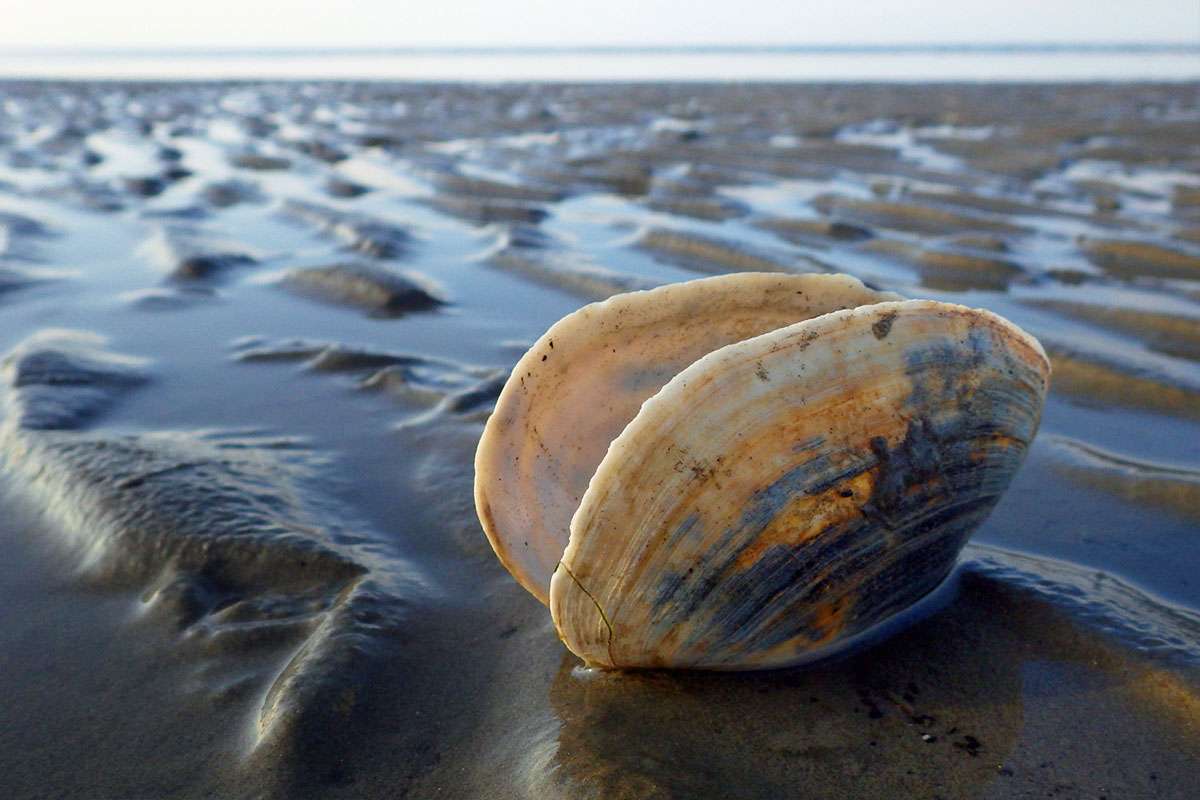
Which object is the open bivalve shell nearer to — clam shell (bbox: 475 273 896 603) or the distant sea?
clam shell (bbox: 475 273 896 603)

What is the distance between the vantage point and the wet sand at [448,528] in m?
1.59

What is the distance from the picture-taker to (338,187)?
25.9 feet

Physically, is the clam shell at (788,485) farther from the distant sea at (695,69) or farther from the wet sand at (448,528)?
the distant sea at (695,69)

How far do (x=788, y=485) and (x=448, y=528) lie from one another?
1117mm

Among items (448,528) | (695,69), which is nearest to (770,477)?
(448,528)

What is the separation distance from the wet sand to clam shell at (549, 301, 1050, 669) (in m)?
0.16

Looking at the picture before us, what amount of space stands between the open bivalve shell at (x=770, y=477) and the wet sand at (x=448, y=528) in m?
0.15

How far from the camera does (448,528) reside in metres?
2.41

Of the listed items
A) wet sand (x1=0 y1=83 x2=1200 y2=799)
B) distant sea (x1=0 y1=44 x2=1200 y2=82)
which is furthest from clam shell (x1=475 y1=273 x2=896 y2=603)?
distant sea (x1=0 y1=44 x2=1200 y2=82)

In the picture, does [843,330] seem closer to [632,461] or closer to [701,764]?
[632,461]

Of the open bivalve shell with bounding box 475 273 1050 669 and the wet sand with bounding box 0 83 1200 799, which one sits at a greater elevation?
the open bivalve shell with bounding box 475 273 1050 669

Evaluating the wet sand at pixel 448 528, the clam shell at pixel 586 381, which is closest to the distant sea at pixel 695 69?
the wet sand at pixel 448 528

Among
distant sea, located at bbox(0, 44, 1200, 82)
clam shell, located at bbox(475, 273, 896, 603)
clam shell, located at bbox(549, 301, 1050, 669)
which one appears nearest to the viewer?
clam shell, located at bbox(549, 301, 1050, 669)

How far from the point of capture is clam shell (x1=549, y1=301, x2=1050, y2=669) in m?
1.49
